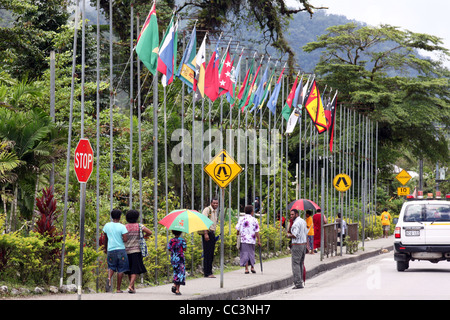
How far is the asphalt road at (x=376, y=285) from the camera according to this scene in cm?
1471

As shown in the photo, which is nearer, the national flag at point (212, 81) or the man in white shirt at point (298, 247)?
the man in white shirt at point (298, 247)

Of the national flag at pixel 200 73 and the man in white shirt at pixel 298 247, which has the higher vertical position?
the national flag at pixel 200 73

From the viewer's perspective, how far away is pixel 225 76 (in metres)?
22.0

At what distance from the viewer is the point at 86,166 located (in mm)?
12602

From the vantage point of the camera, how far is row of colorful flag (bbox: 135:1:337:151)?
17156 mm

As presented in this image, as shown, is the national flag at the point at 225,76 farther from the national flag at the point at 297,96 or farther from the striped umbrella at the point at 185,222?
the striped umbrella at the point at 185,222

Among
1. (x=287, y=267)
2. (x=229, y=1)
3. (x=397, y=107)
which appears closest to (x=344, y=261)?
(x=287, y=267)

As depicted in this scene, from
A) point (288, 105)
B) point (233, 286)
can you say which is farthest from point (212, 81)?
point (288, 105)

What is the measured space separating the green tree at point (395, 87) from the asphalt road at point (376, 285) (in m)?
24.3

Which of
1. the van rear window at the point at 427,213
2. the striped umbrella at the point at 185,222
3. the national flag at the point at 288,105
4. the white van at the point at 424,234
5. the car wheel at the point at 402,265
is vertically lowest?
the car wheel at the point at 402,265

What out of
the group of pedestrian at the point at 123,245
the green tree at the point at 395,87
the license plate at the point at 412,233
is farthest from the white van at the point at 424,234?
the green tree at the point at 395,87

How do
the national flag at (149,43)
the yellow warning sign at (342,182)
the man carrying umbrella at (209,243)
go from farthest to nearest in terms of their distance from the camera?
1. the yellow warning sign at (342,182)
2. the man carrying umbrella at (209,243)
3. the national flag at (149,43)

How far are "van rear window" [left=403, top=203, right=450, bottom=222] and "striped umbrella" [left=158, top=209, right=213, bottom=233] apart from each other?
27.9ft

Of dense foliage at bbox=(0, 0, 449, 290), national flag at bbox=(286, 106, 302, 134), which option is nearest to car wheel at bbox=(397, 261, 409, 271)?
dense foliage at bbox=(0, 0, 449, 290)
